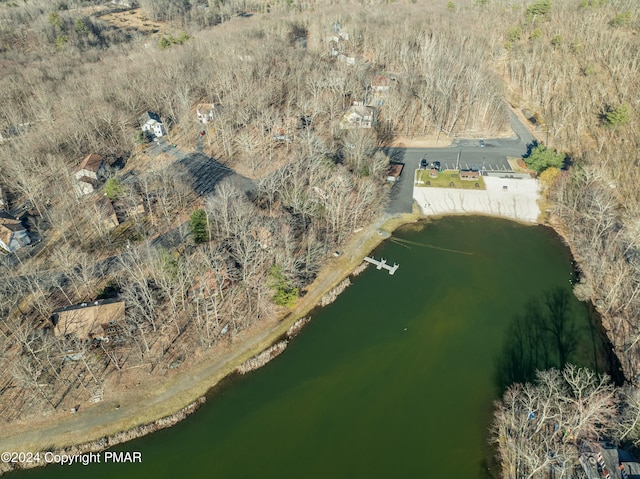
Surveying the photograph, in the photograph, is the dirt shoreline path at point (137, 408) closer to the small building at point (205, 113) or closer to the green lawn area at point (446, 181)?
the green lawn area at point (446, 181)

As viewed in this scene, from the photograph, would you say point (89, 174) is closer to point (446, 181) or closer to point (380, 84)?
point (446, 181)

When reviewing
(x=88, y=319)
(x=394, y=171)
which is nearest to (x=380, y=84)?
(x=394, y=171)

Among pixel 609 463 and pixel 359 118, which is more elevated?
pixel 359 118

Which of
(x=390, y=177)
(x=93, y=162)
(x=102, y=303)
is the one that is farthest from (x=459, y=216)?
(x=93, y=162)

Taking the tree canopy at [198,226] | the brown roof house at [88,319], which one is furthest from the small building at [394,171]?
the brown roof house at [88,319]

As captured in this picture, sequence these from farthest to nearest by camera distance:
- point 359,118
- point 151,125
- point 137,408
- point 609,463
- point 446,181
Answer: point 359,118 → point 151,125 → point 446,181 → point 137,408 → point 609,463

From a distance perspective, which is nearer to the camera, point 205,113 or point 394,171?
point 394,171
